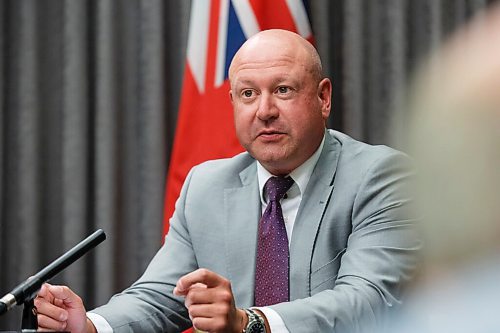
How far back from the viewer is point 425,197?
0.39m

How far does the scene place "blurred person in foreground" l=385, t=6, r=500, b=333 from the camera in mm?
355

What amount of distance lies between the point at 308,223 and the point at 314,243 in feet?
0.19

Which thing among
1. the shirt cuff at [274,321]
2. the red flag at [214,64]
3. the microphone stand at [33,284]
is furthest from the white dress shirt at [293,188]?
the microphone stand at [33,284]

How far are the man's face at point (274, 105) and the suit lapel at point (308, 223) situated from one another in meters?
0.08

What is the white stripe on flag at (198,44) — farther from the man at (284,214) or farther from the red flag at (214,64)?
the man at (284,214)

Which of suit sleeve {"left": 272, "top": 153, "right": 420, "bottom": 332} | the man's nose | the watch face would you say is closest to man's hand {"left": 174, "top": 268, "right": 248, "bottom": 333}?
the watch face

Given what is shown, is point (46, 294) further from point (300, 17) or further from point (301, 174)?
point (300, 17)

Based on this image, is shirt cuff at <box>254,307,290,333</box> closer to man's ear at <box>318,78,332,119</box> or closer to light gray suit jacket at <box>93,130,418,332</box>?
light gray suit jacket at <box>93,130,418,332</box>

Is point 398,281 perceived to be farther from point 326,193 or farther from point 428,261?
point 428,261

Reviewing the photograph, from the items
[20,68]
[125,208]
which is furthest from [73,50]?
[125,208]

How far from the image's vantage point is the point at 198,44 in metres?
2.96

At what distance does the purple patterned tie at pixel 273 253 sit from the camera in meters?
2.00

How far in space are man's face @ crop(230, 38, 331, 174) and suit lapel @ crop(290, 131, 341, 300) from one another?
0.28 ft

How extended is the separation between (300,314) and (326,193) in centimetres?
48
